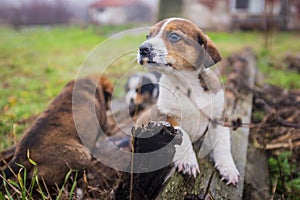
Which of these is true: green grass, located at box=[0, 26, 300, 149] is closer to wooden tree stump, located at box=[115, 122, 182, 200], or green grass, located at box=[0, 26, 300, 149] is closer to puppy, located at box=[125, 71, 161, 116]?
puppy, located at box=[125, 71, 161, 116]

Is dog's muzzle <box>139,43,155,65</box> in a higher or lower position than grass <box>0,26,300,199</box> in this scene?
higher

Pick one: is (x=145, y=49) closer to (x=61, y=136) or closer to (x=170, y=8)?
(x=61, y=136)

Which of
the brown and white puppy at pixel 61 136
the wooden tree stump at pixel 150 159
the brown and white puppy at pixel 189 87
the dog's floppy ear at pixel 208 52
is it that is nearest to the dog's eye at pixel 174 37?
the brown and white puppy at pixel 189 87

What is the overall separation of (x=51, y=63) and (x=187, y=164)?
6.84 metres

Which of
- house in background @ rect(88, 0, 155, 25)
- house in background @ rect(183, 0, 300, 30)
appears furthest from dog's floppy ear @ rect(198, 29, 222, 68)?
house in background @ rect(183, 0, 300, 30)

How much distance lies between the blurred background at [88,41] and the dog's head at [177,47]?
0.24 metres

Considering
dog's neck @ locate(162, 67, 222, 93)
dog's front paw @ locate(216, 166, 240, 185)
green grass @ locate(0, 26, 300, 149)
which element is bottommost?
green grass @ locate(0, 26, 300, 149)

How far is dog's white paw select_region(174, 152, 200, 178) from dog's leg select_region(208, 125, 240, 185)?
26 centimetres

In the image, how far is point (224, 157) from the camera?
271cm

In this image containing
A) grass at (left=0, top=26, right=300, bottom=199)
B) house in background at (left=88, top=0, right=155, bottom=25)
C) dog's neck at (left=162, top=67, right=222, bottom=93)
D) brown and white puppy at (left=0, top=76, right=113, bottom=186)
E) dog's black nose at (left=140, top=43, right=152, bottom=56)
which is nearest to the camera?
dog's black nose at (left=140, top=43, right=152, bottom=56)

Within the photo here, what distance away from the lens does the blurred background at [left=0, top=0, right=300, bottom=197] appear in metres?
4.81

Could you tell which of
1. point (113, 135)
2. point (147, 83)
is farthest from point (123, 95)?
point (113, 135)

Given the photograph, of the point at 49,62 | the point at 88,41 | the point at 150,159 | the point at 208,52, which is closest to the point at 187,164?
the point at 150,159

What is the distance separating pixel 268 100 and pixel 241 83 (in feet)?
1.46
